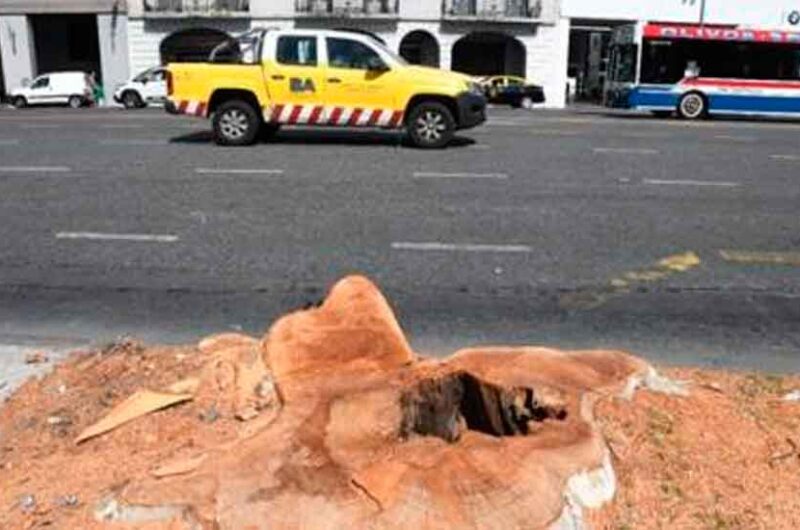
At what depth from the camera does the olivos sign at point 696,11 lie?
4412 cm

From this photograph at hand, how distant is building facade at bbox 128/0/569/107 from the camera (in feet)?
143

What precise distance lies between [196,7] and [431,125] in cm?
3113

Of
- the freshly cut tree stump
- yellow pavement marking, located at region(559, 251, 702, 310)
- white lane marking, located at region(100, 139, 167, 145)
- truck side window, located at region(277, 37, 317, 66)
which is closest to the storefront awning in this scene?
truck side window, located at region(277, 37, 317, 66)

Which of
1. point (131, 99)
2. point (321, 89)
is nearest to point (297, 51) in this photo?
point (321, 89)

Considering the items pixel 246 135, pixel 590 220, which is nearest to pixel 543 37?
pixel 246 135

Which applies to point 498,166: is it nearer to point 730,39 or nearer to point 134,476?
point 134,476

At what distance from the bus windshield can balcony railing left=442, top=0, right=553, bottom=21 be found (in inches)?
662

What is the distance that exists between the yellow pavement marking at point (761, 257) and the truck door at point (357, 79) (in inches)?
326

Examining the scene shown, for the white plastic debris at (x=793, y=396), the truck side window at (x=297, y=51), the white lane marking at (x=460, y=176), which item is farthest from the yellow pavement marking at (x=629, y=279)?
the truck side window at (x=297, y=51)

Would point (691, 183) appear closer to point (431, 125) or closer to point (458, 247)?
point (431, 125)

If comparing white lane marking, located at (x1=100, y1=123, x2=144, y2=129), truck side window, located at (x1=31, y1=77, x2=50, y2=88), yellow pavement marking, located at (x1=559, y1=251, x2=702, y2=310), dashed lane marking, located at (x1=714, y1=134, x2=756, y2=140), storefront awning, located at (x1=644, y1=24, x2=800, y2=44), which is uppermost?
storefront awning, located at (x1=644, y1=24, x2=800, y2=44)

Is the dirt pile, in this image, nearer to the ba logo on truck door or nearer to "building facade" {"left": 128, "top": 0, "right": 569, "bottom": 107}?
the ba logo on truck door

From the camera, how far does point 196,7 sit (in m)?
43.6

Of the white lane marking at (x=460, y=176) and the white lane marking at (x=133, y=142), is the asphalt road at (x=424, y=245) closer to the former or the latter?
the white lane marking at (x=460, y=176)
